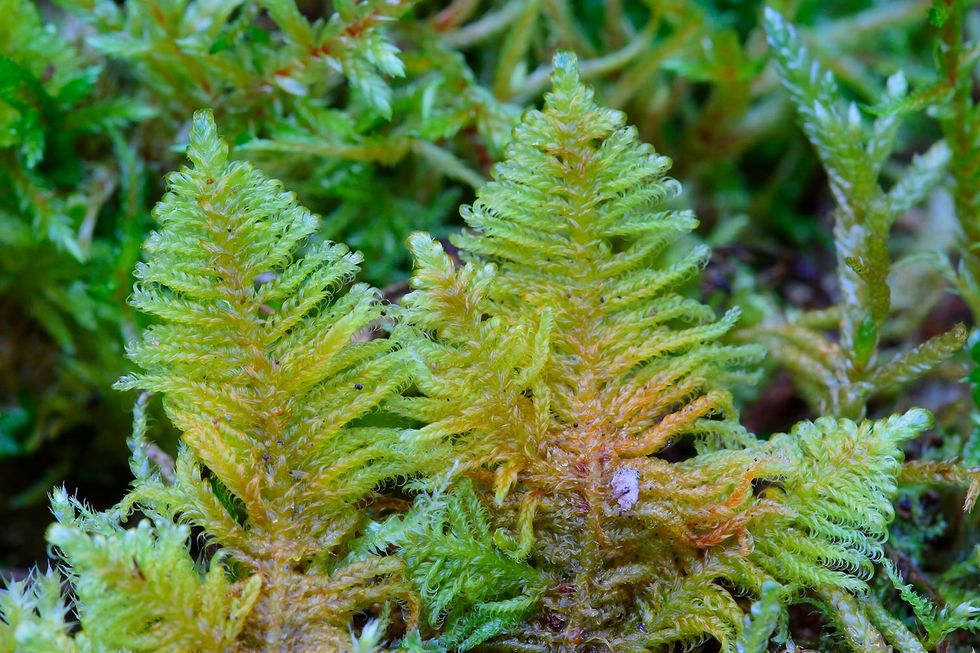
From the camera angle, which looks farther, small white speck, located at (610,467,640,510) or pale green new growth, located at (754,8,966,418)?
pale green new growth, located at (754,8,966,418)

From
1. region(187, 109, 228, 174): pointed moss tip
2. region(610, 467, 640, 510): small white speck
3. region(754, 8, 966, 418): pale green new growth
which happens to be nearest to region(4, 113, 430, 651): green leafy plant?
region(187, 109, 228, 174): pointed moss tip

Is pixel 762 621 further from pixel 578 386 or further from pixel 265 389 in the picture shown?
pixel 265 389

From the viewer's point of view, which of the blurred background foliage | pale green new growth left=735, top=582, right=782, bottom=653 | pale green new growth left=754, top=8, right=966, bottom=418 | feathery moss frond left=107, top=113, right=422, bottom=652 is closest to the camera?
pale green new growth left=735, top=582, right=782, bottom=653

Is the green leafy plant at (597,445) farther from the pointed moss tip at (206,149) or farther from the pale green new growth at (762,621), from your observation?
the pointed moss tip at (206,149)

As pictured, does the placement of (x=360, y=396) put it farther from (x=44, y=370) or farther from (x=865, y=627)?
(x=44, y=370)

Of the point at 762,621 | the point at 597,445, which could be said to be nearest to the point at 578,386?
the point at 597,445

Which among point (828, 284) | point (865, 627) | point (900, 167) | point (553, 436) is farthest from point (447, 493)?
point (900, 167)

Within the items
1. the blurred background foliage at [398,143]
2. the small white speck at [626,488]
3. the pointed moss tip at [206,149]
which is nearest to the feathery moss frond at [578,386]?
the small white speck at [626,488]

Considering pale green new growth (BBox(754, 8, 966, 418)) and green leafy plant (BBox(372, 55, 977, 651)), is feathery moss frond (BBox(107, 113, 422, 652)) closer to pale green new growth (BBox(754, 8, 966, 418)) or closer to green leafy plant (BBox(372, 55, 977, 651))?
green leafy plant (BBox(372, 55, 977, 651))
